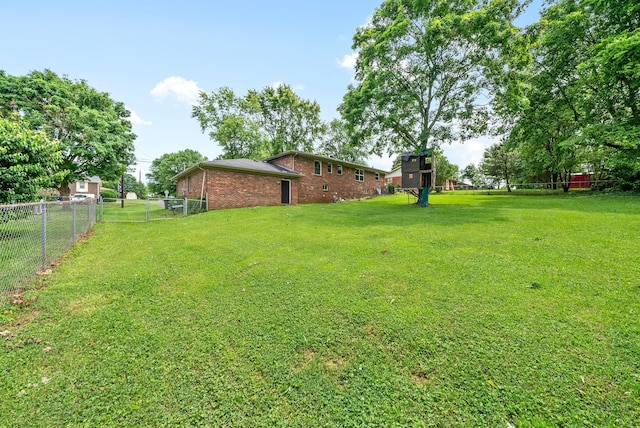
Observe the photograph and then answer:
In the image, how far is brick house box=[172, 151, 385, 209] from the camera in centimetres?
1445

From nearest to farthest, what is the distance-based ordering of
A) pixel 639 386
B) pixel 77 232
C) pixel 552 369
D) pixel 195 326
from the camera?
pixel 639 386
pixel 552 369
pixel 195 326
pixel 77 232

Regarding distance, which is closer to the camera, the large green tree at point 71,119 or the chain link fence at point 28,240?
the chain link fence at point 28,240

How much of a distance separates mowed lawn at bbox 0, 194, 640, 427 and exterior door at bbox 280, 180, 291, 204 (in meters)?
12.9

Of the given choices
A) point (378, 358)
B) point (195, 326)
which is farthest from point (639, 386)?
point (195, 326)

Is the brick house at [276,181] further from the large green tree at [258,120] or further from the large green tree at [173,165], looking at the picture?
the large green tree at [173,165]

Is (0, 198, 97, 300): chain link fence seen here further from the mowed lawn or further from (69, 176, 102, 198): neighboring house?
(69, 176, 102, 198): neighboring house

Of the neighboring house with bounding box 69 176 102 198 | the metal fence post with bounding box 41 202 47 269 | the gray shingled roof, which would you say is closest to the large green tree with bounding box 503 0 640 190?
the gray shingled roof

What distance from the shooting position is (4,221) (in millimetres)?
3568

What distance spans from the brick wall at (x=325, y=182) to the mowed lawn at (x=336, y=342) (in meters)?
14.2

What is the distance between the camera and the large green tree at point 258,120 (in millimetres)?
28109

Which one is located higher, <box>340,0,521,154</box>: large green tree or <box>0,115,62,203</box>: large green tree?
<box>340,0,521,154</box>: large green tree

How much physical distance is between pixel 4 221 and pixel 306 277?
449cm

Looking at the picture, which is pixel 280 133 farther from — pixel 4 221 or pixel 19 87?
pixel 4 221

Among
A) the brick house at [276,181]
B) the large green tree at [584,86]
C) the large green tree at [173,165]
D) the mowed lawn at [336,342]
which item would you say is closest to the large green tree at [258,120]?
the brick house at [276,181]
